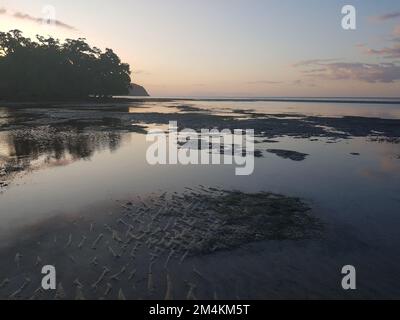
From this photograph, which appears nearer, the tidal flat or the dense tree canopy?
the tidal flat

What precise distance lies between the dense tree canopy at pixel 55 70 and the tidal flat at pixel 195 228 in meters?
91.0

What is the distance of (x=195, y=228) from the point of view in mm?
11734

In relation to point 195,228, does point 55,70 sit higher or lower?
higher

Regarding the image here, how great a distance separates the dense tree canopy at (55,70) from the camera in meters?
98.8

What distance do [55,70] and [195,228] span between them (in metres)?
113

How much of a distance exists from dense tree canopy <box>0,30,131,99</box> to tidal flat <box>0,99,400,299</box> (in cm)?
9102

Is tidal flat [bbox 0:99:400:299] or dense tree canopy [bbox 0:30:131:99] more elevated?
dense tree canopy [bbox 0:30:131:99]

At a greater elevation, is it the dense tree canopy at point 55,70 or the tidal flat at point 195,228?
the dense tree canopy at point 55,70

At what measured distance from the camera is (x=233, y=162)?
2281 centimetres

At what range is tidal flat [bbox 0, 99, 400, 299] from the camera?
8.38 meters

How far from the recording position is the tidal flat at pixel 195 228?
8375 millimetres

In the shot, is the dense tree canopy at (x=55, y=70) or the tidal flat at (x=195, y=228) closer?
the tidal flat at (x=195, y=228)
